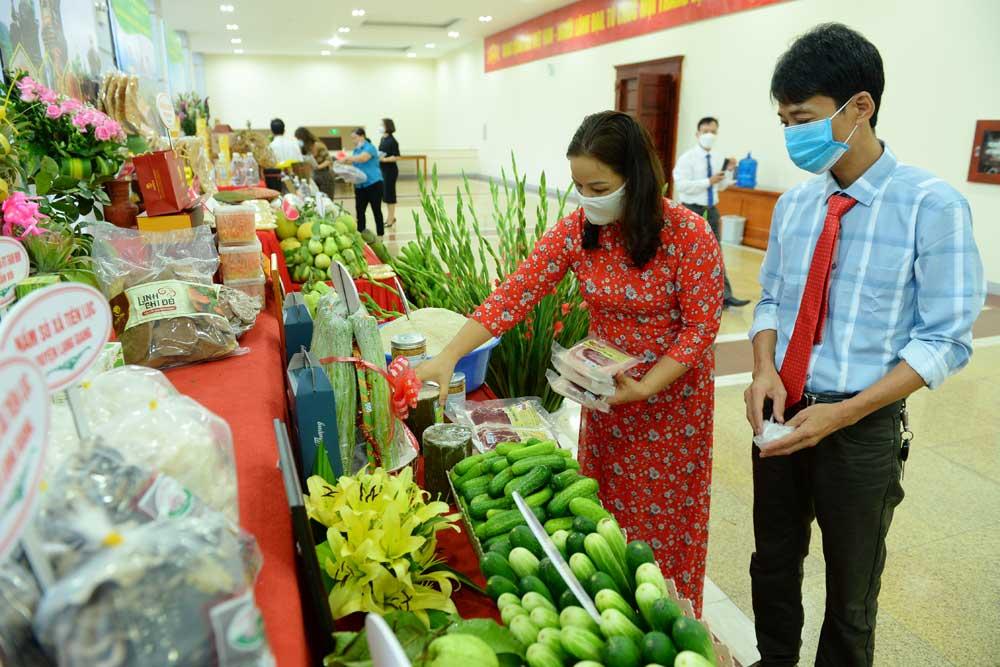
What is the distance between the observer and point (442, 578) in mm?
1057

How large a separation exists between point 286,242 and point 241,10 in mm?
12009

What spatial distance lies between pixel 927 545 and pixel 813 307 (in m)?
1.60

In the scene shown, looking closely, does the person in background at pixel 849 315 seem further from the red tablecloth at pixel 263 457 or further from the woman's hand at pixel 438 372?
the red tablecloth at pixel 263 457

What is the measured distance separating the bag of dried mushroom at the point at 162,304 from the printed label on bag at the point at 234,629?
109 cm

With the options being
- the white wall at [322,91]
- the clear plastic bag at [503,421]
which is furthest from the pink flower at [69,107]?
the white wall at [322,91]

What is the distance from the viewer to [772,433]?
1.46 metres

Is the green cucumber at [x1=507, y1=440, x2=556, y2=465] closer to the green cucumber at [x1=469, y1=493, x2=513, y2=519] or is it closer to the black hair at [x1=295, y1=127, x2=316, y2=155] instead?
the green cucumber at [x1=469, y1=493, x2=513, y2=519]

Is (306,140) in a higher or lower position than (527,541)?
higher

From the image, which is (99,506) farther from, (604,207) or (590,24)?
(590,24)

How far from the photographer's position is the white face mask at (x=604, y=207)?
1541mm

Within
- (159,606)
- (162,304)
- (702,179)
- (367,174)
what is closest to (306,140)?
(367,174)

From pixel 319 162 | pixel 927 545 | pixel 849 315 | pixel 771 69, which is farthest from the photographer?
pixel 319 162

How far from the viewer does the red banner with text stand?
9.14 metres

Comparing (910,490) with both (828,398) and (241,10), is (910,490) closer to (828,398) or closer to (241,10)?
(828,398)
